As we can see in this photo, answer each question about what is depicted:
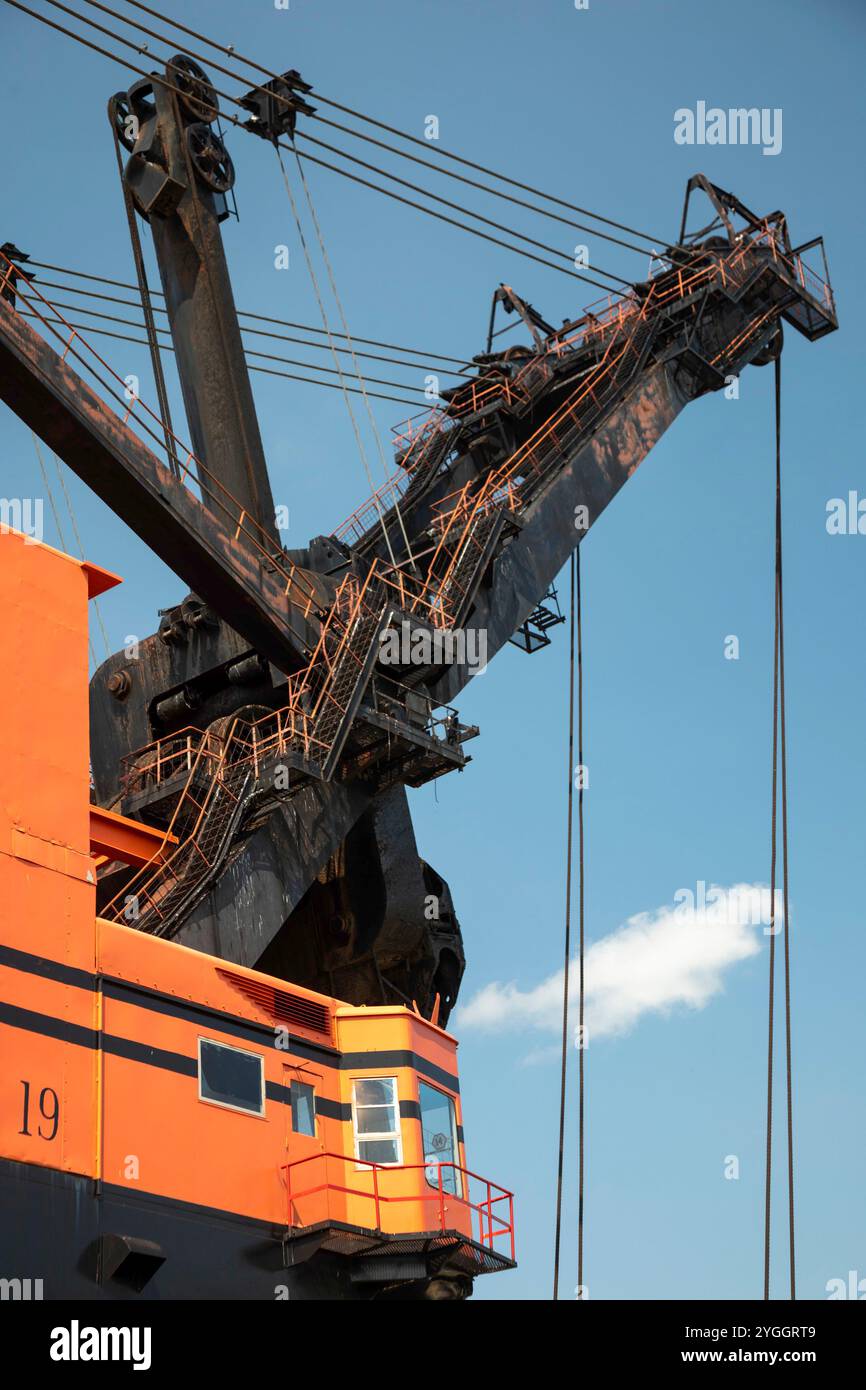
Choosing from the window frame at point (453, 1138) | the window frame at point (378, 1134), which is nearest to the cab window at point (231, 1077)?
the window frame at point (378, 1134)

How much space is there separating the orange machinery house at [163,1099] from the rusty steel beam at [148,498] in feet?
19.4

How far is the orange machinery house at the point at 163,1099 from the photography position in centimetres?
1672

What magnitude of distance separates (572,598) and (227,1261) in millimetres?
17906

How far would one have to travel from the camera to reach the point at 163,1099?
59.3 ft

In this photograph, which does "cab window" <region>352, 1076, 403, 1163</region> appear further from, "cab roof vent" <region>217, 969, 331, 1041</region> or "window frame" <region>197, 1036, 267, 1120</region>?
"window frame" <region>197, 1036, 267, 1120</region>

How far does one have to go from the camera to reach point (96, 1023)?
17.6 m

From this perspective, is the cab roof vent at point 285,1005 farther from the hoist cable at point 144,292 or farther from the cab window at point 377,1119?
the hoist cable at point 144,292

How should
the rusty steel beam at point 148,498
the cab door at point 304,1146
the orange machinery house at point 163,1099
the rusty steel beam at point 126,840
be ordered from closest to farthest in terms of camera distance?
1. the orange machinery house at point 163,1099
2. the cab door at point 304,1146
3. the rusty steel beam at point 148,498
4. the rusty steel beam at point 126,840

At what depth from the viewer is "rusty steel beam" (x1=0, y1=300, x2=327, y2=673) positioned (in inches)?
965

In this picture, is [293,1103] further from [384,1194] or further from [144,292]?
[144,292]

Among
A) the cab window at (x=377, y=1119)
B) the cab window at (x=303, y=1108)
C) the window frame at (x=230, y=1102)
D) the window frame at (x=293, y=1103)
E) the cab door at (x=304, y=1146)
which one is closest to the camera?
the window frame at (x=230, y=1102)

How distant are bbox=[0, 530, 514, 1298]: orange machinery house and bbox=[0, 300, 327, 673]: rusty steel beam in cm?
592

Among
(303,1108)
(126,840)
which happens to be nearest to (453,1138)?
(303,1108)
